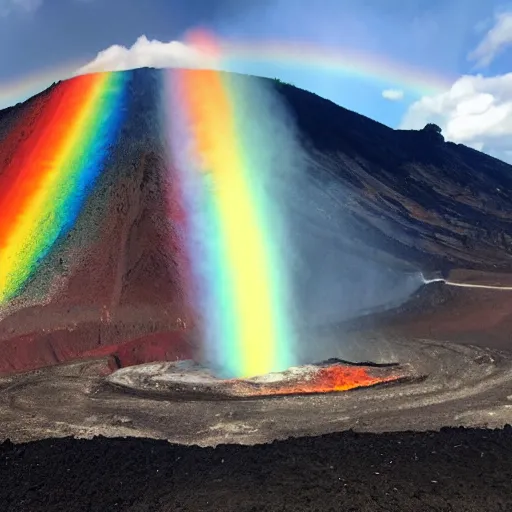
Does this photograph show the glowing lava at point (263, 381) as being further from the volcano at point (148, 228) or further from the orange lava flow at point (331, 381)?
the volcano at point (148, 228)

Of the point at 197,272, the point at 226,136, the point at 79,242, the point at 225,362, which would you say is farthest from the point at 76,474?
the point at 226,136

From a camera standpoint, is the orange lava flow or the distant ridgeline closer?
the orange lava flow

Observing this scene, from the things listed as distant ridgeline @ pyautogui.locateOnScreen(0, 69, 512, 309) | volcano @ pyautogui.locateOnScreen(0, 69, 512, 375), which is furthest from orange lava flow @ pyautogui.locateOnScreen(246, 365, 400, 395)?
distant ridgeline @ pyautogui.locateOnScreen(0, 69, 512, 309)

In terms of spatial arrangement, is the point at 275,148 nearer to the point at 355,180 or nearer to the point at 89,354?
the point at 355,180

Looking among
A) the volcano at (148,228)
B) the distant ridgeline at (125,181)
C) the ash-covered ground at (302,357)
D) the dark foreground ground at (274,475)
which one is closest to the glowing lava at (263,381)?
the ash-covered ground at (302,357)

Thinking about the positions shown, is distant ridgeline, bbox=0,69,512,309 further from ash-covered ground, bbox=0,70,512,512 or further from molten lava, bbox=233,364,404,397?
molten lava, bbox=233,364,404,397

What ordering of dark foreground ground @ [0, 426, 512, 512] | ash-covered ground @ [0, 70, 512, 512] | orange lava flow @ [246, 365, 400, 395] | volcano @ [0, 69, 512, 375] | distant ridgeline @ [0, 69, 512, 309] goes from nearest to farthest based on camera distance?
dark foreground ground @ [0, 426, 512, 512], ash-covered ground @ [0, 70, 512, 512], orange lava flow @ [246, 365, 400, 395], volcano @ [0, 69, 512, 375], distant ridgeline @ [0, 69, 512, 309]
